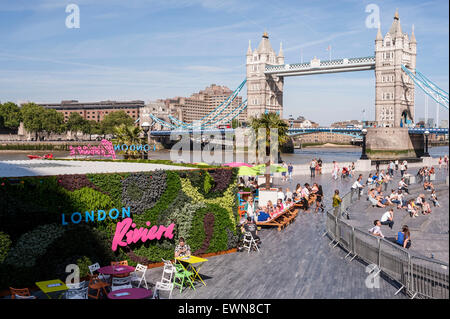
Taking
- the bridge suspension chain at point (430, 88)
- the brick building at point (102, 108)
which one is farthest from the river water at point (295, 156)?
the brick building at point (102, 108)

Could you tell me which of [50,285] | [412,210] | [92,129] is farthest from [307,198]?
[92,129]

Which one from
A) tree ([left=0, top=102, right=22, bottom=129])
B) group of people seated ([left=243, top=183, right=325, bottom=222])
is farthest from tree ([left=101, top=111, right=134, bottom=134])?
group of people seated ([left=243, top=183, right=325, bottom=222])

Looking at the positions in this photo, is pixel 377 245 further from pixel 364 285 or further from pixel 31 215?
pixel 31 215

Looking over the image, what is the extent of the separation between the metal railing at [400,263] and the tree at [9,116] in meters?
124

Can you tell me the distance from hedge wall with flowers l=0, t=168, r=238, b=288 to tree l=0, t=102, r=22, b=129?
122292 mm

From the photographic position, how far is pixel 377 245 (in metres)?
12.4

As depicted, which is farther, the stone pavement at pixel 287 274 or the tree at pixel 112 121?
the tree at pixel 112 121

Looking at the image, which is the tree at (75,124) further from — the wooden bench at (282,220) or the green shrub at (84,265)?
the green shrub at (84,265)

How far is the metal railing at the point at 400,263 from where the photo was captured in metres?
9.70

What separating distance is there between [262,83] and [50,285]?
129 m

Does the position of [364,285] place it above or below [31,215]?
below
